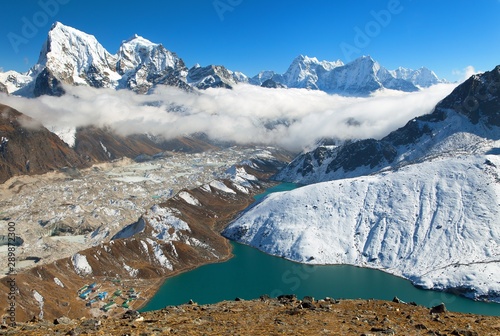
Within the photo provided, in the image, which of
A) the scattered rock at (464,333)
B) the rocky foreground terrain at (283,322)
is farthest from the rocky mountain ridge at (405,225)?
the scattered rock at (464,333)

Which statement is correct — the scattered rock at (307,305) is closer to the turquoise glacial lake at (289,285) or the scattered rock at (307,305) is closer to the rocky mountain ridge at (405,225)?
the turquoise glacial lake at (289,285)

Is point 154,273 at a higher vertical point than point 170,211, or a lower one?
lower

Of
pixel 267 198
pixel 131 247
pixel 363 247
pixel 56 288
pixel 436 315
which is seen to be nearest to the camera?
pixel 436 315

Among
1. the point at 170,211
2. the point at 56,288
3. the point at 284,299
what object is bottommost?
the point at 56,288

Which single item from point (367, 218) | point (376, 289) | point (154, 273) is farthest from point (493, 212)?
point (154, 273)

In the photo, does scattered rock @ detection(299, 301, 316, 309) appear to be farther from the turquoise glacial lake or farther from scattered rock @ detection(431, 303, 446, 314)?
the turquoise glacial lake

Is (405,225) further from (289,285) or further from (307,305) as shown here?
(307,305)

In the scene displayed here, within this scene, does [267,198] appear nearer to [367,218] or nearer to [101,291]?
[367,218]
